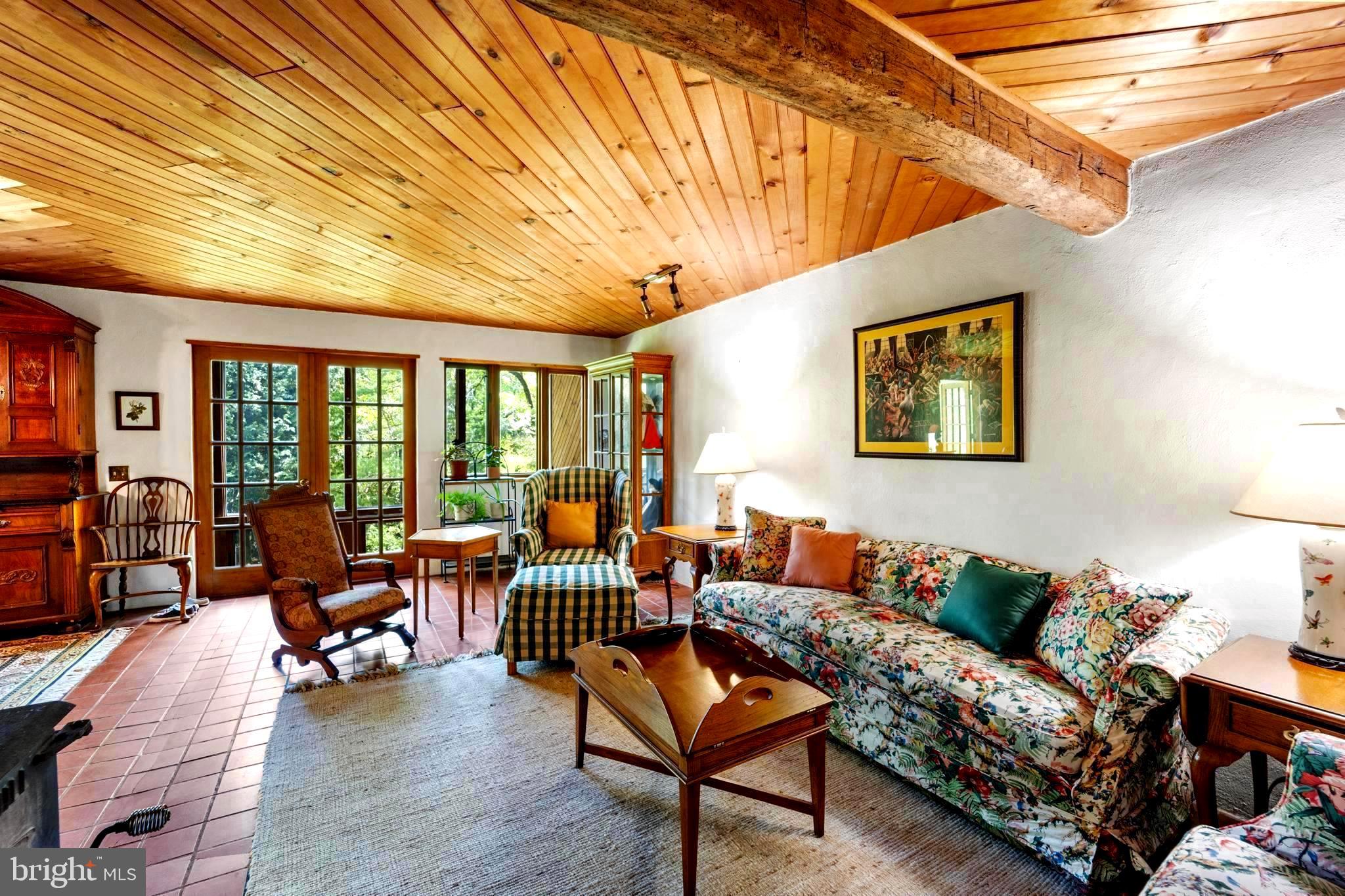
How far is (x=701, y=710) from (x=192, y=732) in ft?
7.64

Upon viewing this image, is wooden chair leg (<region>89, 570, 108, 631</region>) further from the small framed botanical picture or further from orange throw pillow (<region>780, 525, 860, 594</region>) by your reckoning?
orange throw pillow (<region>780, 525, 860, 594</region>)

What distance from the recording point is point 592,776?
2186mm

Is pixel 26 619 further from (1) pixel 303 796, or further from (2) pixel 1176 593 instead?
(2) pixel 1176 593

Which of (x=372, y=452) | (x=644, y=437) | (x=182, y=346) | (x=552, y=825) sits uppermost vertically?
(x=182, y=346)

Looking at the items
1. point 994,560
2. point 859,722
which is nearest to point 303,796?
point 859,722

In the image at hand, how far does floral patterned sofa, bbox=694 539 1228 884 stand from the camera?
1.60 meters

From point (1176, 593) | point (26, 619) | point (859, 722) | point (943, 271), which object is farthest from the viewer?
point (26, 619)

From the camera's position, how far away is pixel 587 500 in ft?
14.5

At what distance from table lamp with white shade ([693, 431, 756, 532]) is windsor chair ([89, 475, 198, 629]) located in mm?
3783

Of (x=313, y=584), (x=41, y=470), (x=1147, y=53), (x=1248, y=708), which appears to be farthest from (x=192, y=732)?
(x=1147, y=53)

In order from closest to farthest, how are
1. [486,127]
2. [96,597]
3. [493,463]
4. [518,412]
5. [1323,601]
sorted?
[1323,601]
[486,127]
[96,597]
[493,463]
[518,412]

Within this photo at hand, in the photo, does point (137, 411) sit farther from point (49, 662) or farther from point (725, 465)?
point (725, 465)

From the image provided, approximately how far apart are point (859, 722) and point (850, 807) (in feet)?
1.26

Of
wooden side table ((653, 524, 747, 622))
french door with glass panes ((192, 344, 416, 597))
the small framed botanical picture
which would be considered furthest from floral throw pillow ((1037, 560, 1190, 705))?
the small framed botanical picture
